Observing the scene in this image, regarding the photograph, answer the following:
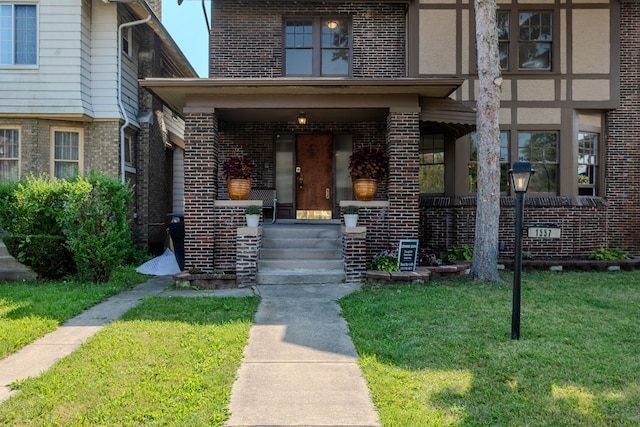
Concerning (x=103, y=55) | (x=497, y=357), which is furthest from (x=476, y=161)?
(x=103, y=55)

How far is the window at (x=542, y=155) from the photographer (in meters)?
10.1

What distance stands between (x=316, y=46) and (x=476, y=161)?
4694 millimetres

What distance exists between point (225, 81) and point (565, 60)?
782cm

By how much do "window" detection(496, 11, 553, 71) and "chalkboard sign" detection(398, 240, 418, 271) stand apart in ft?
17.5

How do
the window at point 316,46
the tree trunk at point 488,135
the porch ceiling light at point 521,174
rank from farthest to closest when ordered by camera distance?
the window at point 316,46 < the tree trunk at point 488,135 < the porch ceiling light at point 521,174

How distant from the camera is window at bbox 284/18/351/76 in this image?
10.5 m

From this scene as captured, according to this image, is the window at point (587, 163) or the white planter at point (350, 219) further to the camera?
the window at point (587, 163)

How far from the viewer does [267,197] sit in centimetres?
1034

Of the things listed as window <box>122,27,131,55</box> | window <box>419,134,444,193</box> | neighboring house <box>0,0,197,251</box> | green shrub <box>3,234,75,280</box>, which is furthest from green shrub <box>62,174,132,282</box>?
window <box>419,134,444,193</box>

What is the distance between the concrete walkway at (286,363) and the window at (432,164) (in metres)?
4.70

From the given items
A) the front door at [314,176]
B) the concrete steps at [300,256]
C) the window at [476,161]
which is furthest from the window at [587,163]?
the concrete steps at [300,256]

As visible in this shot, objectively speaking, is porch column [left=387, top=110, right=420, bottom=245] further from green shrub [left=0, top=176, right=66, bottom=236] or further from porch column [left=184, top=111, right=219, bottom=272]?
green shrub [left=0, top=176, right=66, bottom=236]

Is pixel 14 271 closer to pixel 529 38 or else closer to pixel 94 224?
pixel 94 224

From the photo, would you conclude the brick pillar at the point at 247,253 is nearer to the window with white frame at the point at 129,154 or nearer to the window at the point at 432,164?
the window at the point at 432,164
